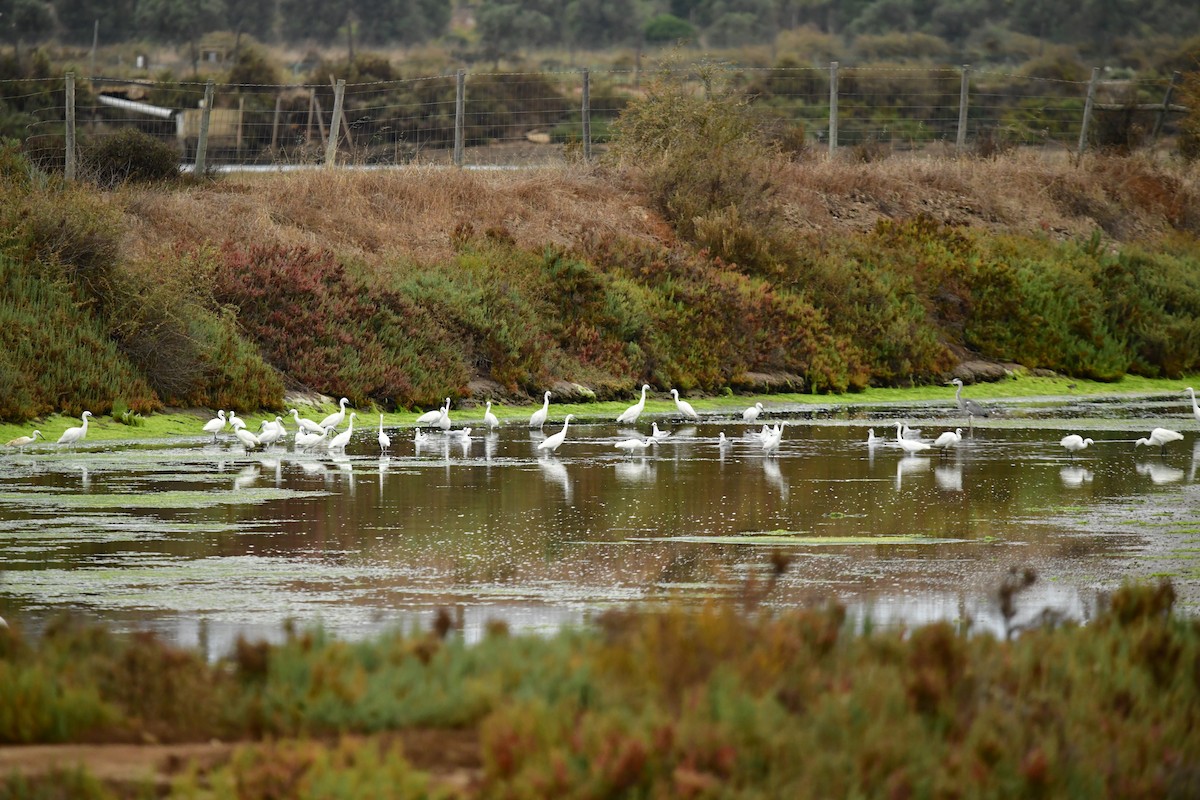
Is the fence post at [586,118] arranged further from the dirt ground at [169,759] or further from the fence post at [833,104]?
the dirt ground at [169,759]

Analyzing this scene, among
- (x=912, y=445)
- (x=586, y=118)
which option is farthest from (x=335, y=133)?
(x=912, y=445)

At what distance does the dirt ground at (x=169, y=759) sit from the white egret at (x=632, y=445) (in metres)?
14.2

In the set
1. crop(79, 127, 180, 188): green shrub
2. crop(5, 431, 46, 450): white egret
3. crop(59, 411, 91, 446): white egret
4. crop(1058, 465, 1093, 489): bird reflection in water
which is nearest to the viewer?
crop(1058, 465, 1093, 489): bird reflection in water

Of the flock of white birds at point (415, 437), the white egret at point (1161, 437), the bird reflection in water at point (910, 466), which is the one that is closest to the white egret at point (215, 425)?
the flock of white birds at point (415, 437)

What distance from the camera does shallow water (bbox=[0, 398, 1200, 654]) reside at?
11555 mm

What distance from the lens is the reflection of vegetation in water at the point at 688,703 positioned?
6.69 meters

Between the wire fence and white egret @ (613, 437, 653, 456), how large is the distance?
13829 millimetres

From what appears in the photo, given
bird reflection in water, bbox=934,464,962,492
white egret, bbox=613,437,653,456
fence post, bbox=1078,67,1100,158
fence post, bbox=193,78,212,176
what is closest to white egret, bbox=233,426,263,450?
white egret, bbox=613,437,653,456

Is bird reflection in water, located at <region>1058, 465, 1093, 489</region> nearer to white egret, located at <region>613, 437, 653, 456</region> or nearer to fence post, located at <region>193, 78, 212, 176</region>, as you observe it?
white egret, located at <region>613, 437, 653, 456</region>

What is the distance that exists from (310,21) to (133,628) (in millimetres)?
89769

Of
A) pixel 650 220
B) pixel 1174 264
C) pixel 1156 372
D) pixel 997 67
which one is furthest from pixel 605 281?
pixel 997 67

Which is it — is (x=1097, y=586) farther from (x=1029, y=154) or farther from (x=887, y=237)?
(x=1029, y=154)

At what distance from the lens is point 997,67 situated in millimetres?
94438

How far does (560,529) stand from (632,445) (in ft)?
21.3
